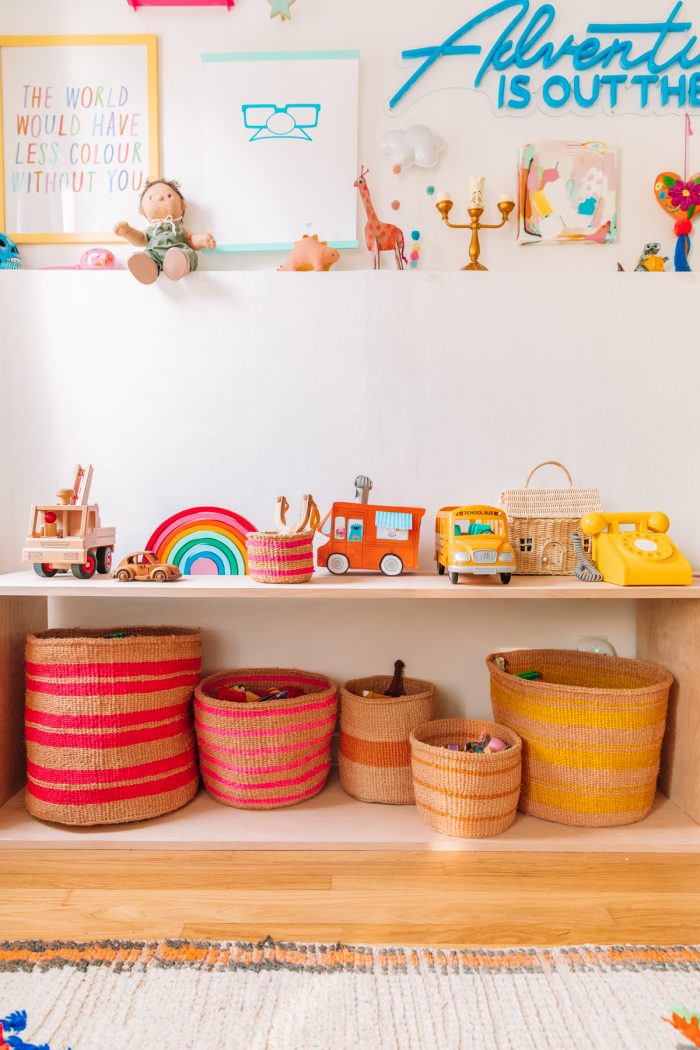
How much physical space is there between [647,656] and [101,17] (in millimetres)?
2348

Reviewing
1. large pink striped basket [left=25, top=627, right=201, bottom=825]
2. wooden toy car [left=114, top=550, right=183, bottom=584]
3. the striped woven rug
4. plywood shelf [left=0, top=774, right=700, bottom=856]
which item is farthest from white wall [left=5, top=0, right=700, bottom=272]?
the striped woven rug

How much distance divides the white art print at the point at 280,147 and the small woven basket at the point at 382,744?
127cm

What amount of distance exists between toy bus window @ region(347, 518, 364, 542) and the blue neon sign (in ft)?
3.91

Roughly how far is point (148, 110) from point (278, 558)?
1.37 m

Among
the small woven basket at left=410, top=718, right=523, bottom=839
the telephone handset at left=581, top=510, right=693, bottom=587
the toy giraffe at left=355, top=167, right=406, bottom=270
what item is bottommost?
the small woven basket at left=410, top=718, right=523, bottom=839

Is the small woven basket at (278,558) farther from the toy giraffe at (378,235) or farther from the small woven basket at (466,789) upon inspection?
the toy giraffe at (378,235)

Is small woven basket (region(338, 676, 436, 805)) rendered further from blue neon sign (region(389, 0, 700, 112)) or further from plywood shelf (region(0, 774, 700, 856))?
blue neon sign (region(389, 0, 700, 112))

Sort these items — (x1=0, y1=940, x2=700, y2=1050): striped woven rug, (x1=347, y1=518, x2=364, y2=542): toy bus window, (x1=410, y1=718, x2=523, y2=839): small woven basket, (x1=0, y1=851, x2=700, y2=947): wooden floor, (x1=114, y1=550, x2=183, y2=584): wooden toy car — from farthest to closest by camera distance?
1. (x1=347, y1=518, x2=364, y2=542): toy bus window
2. (x1=114, y1=550, x2=183, y2=584): wooden toy car
3. (x1=410, y1=718, x2=523, y2=839): small woven basket
4. (x1=0, y1=851, x2=700, y2=947): wooden floor
5. (x1=0, y1=940, x2=700, y2=1050): striped woven rug

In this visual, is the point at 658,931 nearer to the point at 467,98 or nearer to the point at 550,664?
the point at 550,664

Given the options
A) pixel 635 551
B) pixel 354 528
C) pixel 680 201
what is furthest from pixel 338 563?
pixel 680 201

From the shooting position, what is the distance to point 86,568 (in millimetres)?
1852

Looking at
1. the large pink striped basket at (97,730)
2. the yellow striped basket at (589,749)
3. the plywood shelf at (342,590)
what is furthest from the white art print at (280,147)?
the yellow striped basket at (589,749)

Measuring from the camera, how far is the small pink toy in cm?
212

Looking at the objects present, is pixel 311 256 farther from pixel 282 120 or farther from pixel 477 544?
pixel 477 544
